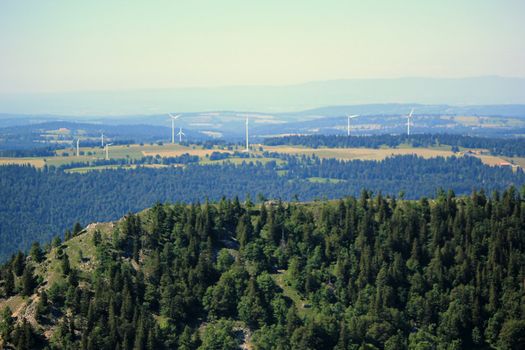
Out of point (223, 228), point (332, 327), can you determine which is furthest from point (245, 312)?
point (223, 228)

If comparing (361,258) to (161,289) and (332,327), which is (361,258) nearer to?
(332,327)

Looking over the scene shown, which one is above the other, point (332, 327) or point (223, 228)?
point (223, 228)

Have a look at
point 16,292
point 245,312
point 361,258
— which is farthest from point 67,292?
point 361,258

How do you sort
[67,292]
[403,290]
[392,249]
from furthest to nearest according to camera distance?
[392,249]
[403,290]
[67,292]

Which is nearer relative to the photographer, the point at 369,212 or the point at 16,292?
the point at 16,292

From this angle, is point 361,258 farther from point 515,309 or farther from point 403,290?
point 515,309

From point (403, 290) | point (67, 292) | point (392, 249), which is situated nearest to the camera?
point (67, 292)
